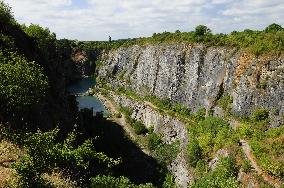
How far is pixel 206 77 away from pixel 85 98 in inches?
2348

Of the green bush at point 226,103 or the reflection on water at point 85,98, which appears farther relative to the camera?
the reflection on water at point 85,98

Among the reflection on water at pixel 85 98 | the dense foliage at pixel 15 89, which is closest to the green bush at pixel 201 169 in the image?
the dense foliage at pixel 15 89

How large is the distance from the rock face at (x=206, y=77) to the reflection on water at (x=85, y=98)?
32.2 feet

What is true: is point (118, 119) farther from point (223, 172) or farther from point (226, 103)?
point (223, 172)

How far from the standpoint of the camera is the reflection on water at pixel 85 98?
116 meters

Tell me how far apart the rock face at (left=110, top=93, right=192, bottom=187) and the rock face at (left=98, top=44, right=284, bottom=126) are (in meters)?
4.70

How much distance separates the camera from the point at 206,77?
258 ft

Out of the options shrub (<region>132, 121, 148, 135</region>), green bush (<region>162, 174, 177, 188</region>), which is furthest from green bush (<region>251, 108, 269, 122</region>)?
shrub (<region>132, 121, 148, 135</region>)

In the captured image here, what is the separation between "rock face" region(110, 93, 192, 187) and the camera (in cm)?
6475

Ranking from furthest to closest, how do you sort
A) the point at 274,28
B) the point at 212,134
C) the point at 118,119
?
the point at 118,119, the point at 274,28, the point at 212,134

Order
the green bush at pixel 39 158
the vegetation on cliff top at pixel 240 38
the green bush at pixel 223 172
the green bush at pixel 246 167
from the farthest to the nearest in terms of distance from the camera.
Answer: the vegetation on cliff top at pixel 240 38 < the green bush at pixel 246 167 < the green bush at pixel 223 172 < the green bush at pixel 39 158

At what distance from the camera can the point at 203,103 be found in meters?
77.1

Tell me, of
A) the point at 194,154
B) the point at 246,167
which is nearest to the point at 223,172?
the point at 246,167

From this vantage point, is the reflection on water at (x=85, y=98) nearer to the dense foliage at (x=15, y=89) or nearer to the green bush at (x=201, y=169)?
the green bush at (x=201, y=169)
